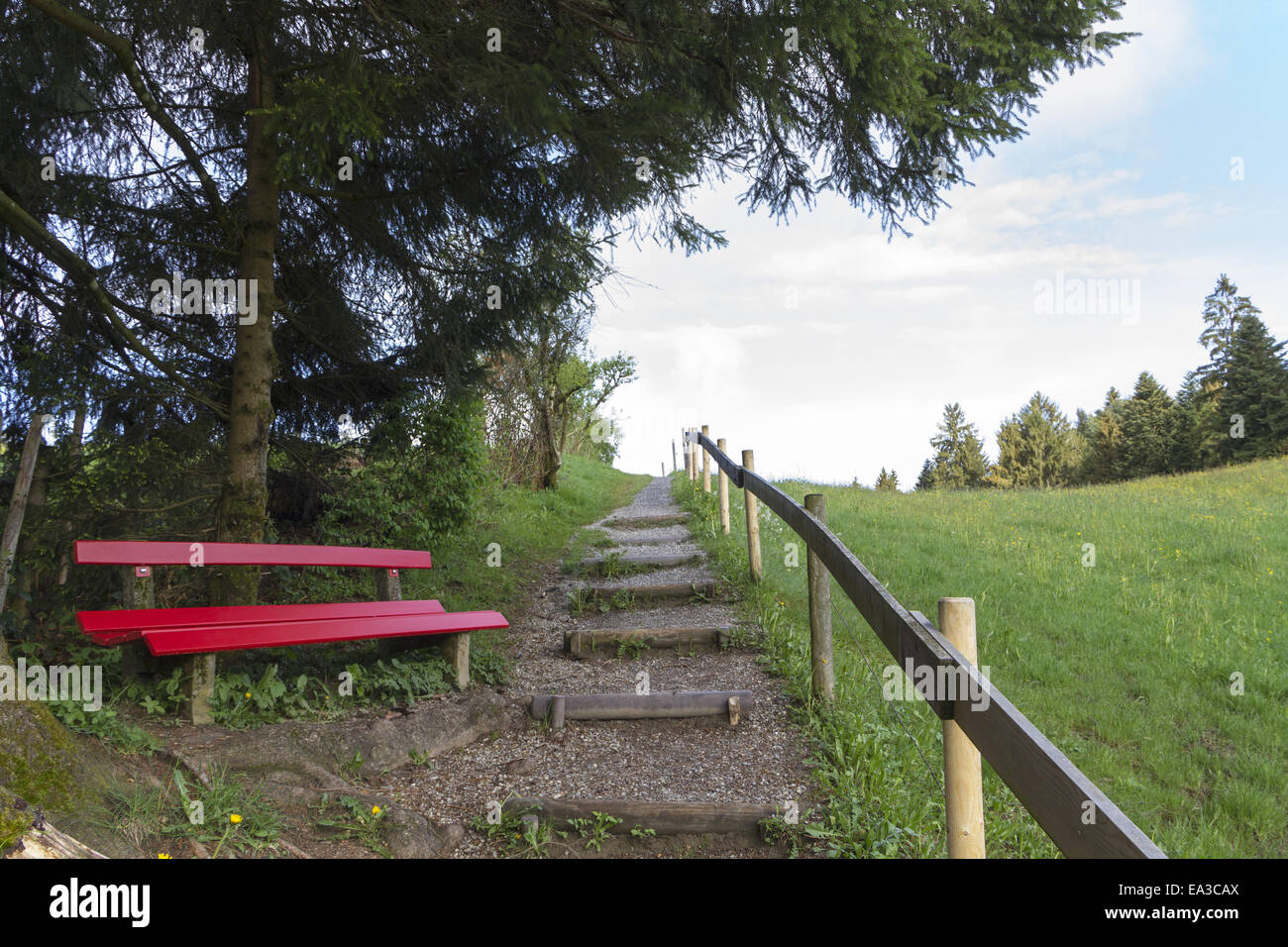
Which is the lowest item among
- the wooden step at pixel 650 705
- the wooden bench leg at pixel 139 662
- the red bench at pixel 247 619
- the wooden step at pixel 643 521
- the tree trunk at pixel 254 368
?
the wooden step at pixel 650 705

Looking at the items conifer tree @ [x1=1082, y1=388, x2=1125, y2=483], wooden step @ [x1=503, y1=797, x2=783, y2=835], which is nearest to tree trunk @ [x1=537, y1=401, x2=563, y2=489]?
wooden step @ [x1=503, y1=797, x2=783, y2=835]

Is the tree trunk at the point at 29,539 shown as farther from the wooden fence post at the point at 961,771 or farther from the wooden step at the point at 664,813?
the wooden fence post at the point at 961,771

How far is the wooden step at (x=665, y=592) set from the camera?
746 centimetres

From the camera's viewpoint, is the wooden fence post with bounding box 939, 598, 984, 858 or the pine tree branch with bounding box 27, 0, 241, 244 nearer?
the wooden fence post with bounding box 939, 598, 984, 858

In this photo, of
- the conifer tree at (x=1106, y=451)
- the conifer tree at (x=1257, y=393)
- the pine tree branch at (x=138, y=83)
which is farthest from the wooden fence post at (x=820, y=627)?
the conifer tree at (x=1106, y=451)

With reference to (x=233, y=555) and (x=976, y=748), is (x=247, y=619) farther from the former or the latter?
(x=976, y=748)

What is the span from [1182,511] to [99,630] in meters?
14.5

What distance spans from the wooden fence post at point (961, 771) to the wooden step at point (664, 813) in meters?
1.25

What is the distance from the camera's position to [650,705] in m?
4.98

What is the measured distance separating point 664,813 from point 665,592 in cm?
385

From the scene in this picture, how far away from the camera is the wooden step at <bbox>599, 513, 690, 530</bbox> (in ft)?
39.0

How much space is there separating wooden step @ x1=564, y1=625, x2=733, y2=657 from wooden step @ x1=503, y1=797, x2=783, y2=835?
246cm

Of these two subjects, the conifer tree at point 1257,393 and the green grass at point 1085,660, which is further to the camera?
the conifer tree at point 1257,393

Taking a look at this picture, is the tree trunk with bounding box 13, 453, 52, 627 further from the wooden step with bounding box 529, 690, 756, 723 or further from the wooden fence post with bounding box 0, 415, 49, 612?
the wooden step with bounding box 529, 690, 756, 723
